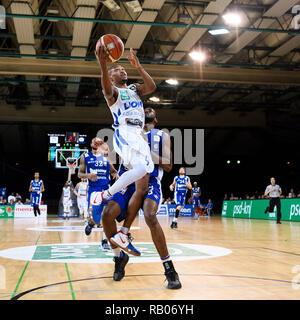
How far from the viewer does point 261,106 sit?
27.8 m

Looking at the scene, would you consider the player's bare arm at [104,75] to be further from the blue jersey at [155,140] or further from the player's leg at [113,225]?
the player's leg at [113,225]

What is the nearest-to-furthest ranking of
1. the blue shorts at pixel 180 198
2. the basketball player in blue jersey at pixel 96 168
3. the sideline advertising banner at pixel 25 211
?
the basketball player in blue jersey at pixel 96 168
the blue shorts at pixel 180 198
the sideline advertising banner at pixel 25 211

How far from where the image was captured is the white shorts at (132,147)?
412 centimetres

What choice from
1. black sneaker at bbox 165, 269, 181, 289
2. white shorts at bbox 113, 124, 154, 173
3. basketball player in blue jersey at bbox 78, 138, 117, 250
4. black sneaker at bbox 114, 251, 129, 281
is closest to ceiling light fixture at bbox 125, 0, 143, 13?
basketball player in blue jersey at bbox 78, 138, 117, 250

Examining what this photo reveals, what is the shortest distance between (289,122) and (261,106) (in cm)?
325

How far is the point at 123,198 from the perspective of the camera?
4297 mm

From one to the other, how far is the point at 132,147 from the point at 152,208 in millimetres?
647

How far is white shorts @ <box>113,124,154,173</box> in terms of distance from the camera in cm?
412

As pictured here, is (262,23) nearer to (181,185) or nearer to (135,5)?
(135,5)

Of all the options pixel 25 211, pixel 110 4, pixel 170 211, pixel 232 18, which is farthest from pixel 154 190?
pixel 170 211

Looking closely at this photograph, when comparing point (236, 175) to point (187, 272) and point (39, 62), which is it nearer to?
point (39, 62)

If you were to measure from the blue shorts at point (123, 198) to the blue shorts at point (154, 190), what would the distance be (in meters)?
0.20

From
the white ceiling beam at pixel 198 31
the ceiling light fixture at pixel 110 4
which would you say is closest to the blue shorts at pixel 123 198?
the ceiling light fixture at pixel 110 4
